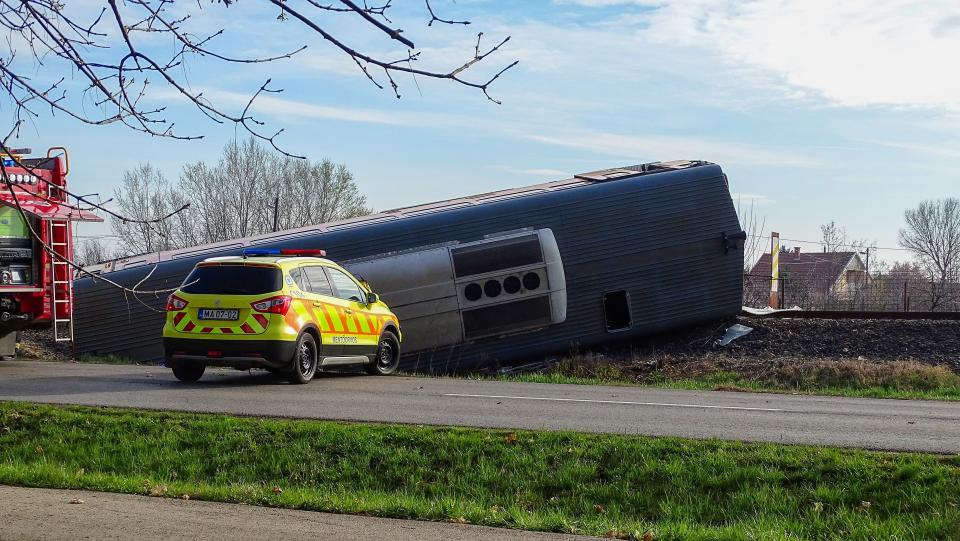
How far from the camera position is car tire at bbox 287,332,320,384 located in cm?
1442

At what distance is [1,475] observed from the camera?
905cm

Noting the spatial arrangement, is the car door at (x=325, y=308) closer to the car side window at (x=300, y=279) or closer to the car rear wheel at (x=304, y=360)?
the car side window at (x=300, y=279)

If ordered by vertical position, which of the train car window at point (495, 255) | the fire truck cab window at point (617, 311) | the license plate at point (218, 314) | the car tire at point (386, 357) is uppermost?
the train car window at point (495, 255)

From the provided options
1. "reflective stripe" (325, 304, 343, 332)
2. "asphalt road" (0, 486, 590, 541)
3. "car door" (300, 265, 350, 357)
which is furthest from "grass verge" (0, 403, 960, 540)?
"reflective stripe" (325, 304, 343, 332)

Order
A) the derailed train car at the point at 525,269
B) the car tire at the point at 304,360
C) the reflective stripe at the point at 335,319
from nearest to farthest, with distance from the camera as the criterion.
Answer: the car tire at the point at 304,360
the reflective stripe at the point at 335,319
the derailed train car at the point at 525,269

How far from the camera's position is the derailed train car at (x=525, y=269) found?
19.8 m

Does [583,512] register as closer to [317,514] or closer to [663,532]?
[663,532]

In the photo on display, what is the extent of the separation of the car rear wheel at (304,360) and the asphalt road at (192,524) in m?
6.25

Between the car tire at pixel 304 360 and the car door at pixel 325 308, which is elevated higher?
the car door at pixel 325 308

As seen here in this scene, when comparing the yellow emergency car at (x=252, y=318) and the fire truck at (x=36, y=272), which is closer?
the yellow emergency car at (x=252, y=318)

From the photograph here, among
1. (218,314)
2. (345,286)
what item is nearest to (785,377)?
(345,286)

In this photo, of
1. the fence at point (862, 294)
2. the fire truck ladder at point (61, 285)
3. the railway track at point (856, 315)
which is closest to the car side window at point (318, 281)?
the fire truck ladder at point (61, 285)

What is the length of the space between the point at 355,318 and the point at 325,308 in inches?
39.3

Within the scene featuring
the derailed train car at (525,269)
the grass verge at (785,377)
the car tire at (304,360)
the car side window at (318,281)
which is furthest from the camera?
the derailed train car at (525,269)
